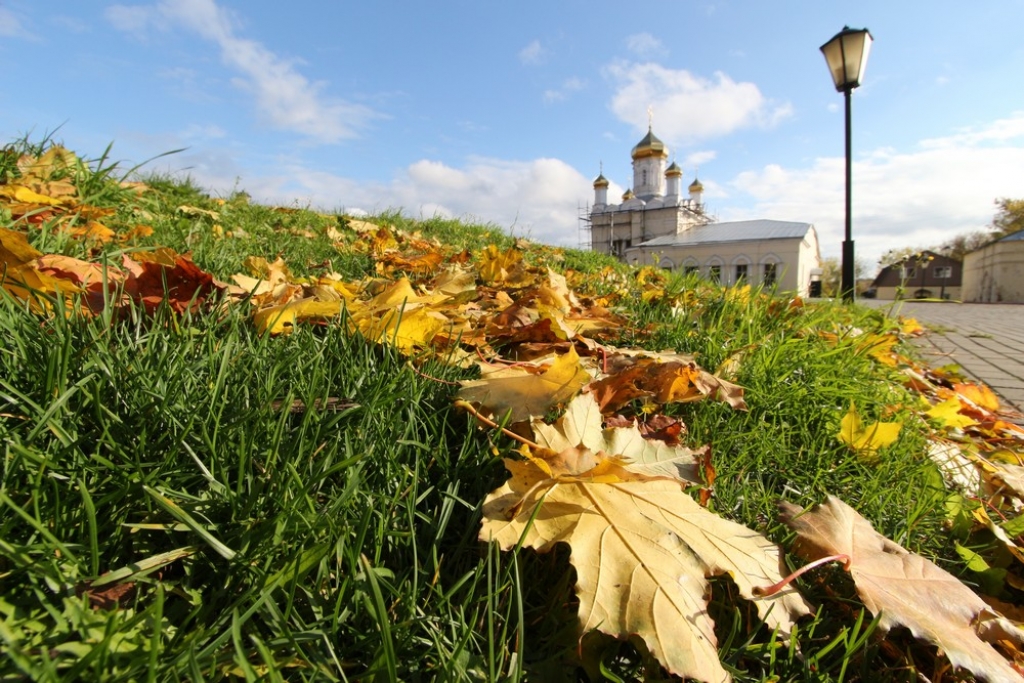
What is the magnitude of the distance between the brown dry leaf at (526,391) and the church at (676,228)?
1869 inches

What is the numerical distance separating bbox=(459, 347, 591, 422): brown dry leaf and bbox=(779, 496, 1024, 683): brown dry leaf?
1.68ft

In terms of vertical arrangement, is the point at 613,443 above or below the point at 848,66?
below

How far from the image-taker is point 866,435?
1.46m

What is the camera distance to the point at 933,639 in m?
0.84

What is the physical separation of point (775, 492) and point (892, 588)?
1.22 ft

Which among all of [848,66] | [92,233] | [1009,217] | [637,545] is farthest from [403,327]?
[1009,217]

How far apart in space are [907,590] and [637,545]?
51 centimetres

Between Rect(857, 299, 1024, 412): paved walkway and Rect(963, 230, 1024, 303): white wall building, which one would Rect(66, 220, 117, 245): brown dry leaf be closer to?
Rect(857, 299, 1024, 412): paved walkway

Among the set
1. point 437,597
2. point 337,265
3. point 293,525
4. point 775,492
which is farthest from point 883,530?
point 337,265

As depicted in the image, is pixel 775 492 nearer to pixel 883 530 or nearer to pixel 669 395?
pixel 883 530

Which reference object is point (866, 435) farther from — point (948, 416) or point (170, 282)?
point (170, 282)

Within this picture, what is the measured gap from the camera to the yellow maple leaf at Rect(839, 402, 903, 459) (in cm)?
144

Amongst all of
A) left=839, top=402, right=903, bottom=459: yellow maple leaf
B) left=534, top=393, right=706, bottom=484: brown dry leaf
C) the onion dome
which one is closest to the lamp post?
left=839, top=402, right=903, bottom=459: yellow maple leaf

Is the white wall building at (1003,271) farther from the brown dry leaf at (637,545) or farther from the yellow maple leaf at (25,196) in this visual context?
the yellow maple leaf at (25,196)
